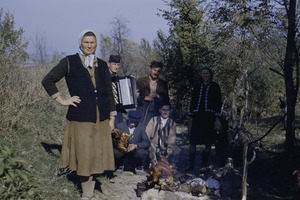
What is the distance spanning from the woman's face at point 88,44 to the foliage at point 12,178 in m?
1.45

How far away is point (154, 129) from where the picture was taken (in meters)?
6.14

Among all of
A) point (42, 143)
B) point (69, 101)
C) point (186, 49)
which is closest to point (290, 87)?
point (69, 101)

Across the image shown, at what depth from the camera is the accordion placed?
520 cm

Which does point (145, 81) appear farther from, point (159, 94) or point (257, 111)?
point (257, 111)

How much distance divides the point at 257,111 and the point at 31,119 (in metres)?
11.8

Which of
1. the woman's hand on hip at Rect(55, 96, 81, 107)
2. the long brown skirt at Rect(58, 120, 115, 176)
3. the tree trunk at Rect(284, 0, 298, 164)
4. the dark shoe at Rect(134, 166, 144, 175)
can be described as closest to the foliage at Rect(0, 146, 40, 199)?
the long brown skirt at Rect(58, 120, 115, 176)

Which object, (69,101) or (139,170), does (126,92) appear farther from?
(69,101)

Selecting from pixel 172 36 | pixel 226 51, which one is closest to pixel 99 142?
pixel 226 51

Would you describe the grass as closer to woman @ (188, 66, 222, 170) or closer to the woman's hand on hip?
the woman's hand on hip

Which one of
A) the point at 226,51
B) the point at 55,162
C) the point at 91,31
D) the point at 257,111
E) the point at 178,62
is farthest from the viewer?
the point at 257,111

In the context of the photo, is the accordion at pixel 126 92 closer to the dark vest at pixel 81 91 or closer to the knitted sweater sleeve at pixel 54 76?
the dark vest at pixel 81 91

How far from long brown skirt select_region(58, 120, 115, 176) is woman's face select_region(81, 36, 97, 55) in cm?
91

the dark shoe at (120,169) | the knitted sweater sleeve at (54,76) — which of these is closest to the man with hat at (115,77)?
the dark shoe at (120,169)

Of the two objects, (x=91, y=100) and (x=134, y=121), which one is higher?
(x=91, y=100)
